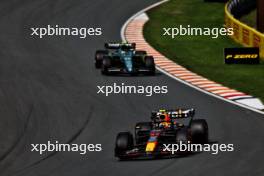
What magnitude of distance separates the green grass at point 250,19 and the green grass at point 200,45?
58.0 inches

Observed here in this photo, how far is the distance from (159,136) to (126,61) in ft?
43.5

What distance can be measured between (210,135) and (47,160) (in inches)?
216

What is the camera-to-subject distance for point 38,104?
3450cm

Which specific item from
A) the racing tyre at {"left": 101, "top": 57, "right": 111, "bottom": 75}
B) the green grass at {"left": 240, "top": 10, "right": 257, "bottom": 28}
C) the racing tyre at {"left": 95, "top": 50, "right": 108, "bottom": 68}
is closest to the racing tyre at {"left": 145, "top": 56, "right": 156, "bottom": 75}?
the racing tyre at {"left": 101, "top": 57, "right": 111, "bottom": 75}

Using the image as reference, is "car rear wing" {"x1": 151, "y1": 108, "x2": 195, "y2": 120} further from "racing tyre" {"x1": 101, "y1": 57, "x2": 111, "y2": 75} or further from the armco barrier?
the armco barrier

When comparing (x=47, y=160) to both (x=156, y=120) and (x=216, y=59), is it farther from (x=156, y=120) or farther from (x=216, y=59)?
(x=216, y=59)

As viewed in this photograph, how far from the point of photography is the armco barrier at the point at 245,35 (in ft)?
143

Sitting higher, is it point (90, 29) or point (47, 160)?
point (90, 29)

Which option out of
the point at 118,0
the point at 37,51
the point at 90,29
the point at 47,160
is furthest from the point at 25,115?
the point at 118,0

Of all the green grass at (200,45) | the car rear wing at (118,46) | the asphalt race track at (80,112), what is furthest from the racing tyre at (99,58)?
the green grass at (200,45)

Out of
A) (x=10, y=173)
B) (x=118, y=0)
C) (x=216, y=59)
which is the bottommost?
(x=10, y=173)

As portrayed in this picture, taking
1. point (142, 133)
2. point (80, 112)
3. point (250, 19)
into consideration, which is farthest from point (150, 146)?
point (250, 19)

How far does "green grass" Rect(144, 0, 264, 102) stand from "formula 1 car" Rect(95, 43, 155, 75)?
8.24 ft

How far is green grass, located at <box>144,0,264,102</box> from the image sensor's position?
38.9 metres
